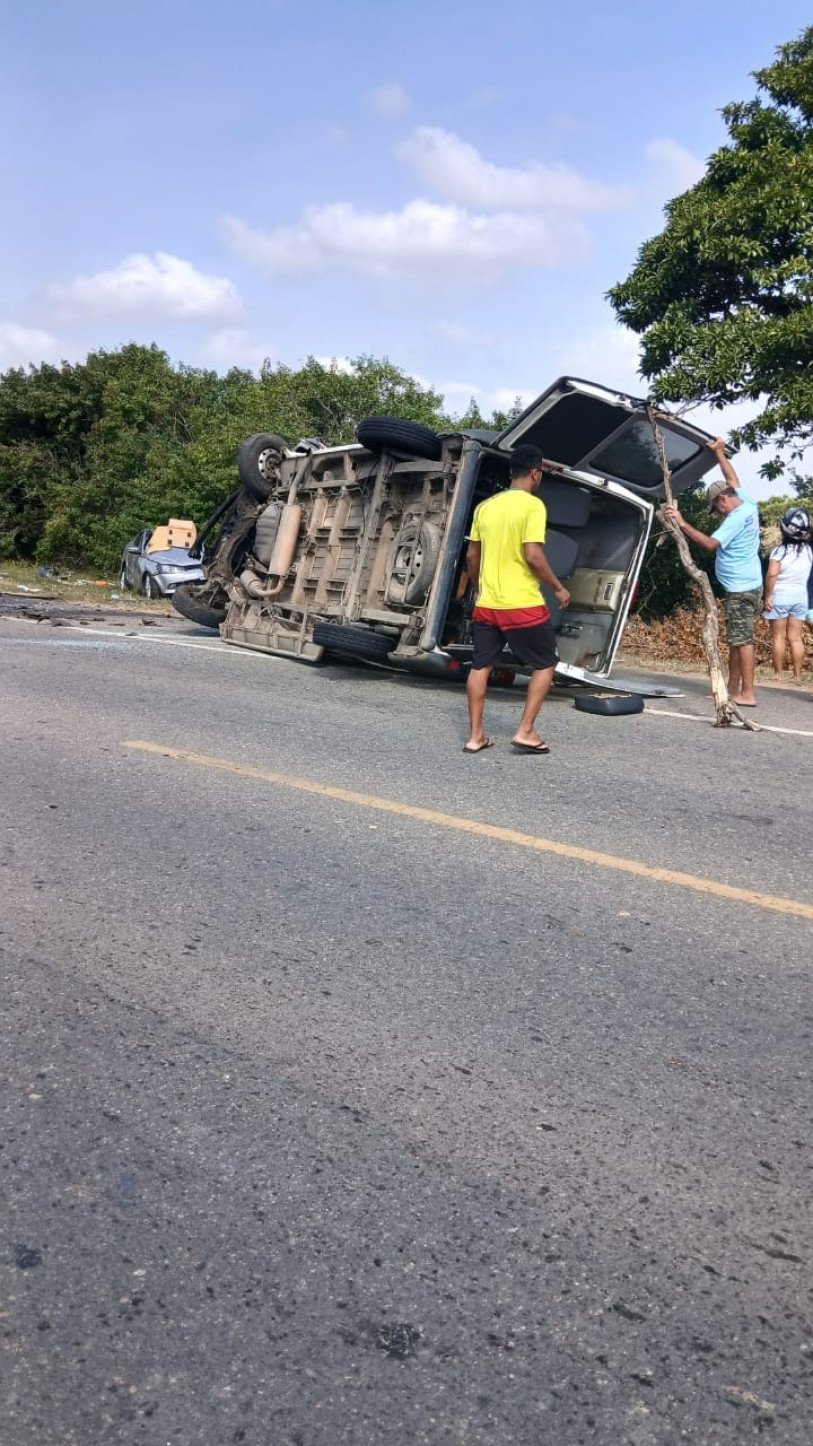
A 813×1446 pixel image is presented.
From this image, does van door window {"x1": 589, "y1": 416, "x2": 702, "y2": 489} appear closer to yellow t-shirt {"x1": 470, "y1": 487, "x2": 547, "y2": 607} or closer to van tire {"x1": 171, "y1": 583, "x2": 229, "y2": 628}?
yellow t-shirt {"x1": 470, "y1": 487, "x2": 547, "y2": 607}

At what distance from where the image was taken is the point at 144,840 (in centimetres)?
455

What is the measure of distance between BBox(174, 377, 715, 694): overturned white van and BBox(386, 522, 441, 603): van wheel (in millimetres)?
12

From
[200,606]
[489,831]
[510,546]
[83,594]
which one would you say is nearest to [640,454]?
[510,546]

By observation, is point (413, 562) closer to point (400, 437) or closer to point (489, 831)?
point (400, 437)

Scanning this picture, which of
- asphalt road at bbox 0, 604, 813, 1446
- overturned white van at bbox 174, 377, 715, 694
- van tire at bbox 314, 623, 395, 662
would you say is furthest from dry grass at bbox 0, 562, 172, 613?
asphalt road at bbox 0, 604, 813, 1446

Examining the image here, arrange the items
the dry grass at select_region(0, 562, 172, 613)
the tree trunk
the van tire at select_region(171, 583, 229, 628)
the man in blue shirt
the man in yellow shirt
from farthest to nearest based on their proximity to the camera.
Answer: the dry grass at select_region(0, 562, 172, 613)
the van tire at select_region(171, 583, 229, 628)
the man in blue shirt
the tree trunk
the man in yellow shirt

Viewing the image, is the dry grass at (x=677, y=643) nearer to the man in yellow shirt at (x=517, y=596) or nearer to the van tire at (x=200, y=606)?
the van tire at (x=200, y=606)

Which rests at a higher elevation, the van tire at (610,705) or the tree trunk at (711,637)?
the tree trunk at (711,637)

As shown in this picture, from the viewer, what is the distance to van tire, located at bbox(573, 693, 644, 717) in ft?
27.3

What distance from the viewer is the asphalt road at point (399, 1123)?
1.84 m

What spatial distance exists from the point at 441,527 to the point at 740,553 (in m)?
2.30

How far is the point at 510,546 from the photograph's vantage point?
6738mm

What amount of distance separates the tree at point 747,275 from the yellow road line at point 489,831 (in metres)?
9.79

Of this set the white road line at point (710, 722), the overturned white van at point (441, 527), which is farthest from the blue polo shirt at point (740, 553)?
the white road line at point (710, 722)
